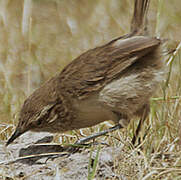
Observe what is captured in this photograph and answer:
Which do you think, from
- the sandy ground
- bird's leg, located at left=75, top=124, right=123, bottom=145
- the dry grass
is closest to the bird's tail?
the dry grass

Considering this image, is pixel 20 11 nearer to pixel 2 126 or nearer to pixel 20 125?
pixel 2 126

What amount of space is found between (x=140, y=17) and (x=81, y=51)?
3.31 meters

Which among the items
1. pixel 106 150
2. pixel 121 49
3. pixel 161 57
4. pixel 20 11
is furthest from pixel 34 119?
pixel 20 11

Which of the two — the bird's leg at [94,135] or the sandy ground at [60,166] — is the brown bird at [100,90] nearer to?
the bird's leg at [94,135]

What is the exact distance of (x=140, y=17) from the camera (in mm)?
5066

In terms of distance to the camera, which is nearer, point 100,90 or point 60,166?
point 60,166

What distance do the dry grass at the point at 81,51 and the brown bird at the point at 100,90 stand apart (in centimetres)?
32

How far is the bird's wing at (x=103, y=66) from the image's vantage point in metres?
4.57

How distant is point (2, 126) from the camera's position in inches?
207

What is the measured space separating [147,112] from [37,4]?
6437mm

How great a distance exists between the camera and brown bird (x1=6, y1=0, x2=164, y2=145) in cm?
453

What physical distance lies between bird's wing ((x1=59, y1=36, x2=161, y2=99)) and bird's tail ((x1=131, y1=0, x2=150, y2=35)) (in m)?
0.34

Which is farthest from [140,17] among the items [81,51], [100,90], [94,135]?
[81,51]

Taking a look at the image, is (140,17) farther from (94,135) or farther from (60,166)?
(60,166)
